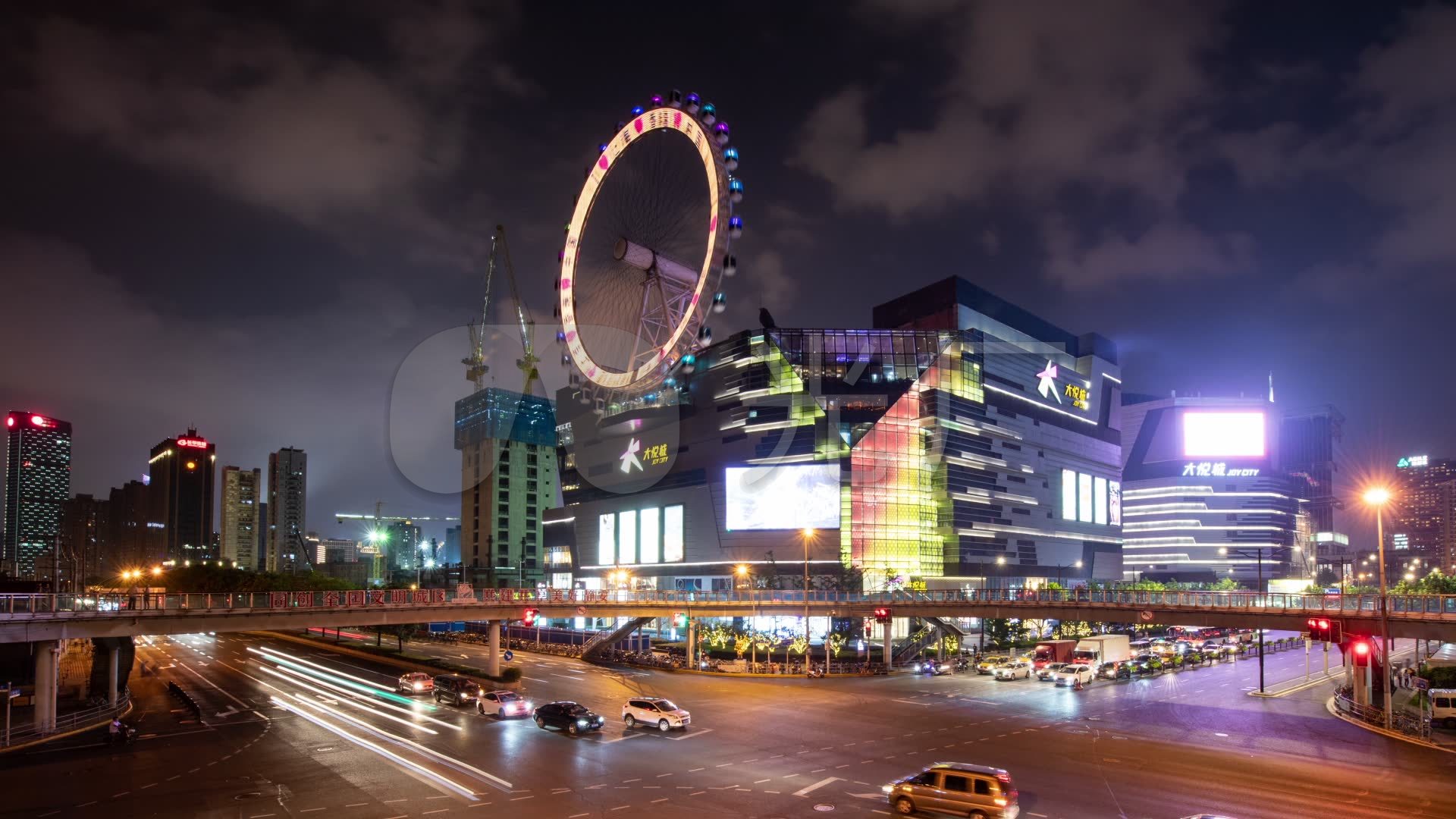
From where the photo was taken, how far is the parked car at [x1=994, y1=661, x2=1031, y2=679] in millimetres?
69750

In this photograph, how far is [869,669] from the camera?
243ft

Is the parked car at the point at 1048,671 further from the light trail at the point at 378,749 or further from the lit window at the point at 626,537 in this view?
the lit window at the point at 626,537

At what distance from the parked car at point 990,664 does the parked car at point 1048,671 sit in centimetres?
250

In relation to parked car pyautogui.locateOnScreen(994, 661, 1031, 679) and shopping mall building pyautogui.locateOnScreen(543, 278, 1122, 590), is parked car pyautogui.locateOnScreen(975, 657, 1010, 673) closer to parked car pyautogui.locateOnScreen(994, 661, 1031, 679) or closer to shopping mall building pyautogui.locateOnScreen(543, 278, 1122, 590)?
parked car pyautogui.locateOnScreen(994, 661, 1031, 679)

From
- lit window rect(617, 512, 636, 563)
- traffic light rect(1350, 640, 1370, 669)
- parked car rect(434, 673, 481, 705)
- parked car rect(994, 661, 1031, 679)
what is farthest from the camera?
lit window rect(617, 512, 636, 563)

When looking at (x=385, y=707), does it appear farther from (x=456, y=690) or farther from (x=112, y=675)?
(x=112, y=675)

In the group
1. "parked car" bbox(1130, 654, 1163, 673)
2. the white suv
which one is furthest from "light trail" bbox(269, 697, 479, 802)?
"parked car" bbox(1130, 654, 1163, 673)

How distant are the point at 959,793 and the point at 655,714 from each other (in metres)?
20.2

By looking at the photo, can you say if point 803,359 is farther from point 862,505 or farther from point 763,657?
point 763,657

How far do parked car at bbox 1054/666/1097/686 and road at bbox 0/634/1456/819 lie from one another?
433 cm

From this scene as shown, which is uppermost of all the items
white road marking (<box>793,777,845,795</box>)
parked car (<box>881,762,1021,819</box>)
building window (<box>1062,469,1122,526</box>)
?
building window (<box>1062,469,1122,526</box>)

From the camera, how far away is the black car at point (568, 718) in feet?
143

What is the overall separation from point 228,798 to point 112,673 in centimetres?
3173

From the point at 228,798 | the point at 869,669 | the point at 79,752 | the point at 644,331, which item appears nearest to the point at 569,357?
the point at 644,331
